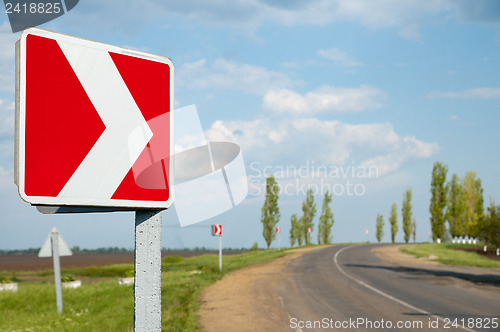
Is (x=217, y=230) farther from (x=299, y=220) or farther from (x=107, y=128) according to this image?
(x=299, y=220)

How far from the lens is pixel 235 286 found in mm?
20906

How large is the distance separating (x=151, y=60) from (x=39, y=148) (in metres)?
0.59

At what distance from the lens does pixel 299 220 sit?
82688 millimetres

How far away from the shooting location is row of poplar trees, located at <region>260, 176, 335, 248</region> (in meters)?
68.9

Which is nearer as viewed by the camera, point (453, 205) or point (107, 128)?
point (107, 128)

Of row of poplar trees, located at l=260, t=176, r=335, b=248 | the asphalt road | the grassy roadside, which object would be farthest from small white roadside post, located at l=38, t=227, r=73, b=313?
row of poplar trees, located at l=260, t=176, r=335, b=248

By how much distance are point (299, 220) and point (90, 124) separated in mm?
82072

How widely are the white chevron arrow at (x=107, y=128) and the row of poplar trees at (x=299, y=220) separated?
222 feet

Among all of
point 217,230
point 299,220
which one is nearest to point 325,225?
point 299,220

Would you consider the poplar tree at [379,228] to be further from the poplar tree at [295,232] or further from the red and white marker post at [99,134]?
the red and white marker post at [99,134]

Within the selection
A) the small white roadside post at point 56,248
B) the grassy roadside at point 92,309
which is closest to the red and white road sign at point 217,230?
the grassy roadside at point 92,309

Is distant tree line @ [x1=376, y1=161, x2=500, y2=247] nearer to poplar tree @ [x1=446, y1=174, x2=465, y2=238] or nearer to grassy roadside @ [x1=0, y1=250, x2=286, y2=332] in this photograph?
poplar tree @ [x1=446, y1=174, x2=465, y2=238]

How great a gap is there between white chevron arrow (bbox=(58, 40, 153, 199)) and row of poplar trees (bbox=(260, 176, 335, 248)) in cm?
6752

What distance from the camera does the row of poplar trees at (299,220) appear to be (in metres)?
68.9
